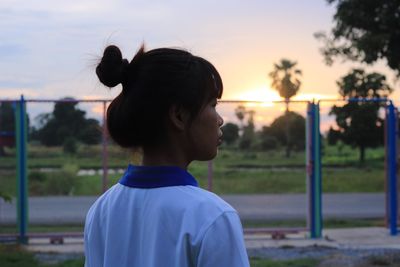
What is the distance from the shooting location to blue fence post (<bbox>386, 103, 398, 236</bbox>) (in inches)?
415

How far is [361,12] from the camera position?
18.7 meters

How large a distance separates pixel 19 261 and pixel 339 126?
6626 millimetres

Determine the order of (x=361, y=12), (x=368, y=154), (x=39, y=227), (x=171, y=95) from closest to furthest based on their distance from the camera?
(x=171, y=95)
(x=39, y=227)
(x=361, y=12)
(x=368, y=154)

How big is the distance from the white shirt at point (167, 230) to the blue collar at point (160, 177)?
1cm

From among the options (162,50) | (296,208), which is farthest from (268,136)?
(162,50)

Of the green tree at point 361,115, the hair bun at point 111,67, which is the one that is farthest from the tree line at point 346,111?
the hair bun at point 111,67

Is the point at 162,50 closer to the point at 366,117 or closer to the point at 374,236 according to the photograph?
the point at 374,236

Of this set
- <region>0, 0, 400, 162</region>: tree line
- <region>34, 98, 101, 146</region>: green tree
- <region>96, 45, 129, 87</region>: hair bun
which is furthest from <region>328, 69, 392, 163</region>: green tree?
<region>96, 45, 129, 87</region>: hair bun

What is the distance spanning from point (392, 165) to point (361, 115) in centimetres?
190

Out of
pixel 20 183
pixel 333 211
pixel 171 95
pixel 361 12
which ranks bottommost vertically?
pixel 333 211

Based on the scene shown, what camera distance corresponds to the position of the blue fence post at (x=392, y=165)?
10.5 metres

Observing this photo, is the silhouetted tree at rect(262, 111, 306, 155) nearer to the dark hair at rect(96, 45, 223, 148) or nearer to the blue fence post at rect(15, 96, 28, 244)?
the blue fence post at rect(15, 96, 28, 244)

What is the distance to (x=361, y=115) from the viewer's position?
12.4 m

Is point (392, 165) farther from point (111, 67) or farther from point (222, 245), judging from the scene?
point (222, 245)
